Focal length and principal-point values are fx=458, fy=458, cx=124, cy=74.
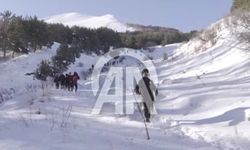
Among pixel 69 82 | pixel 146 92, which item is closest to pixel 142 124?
pixel 146 92

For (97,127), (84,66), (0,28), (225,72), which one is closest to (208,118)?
(97,127)

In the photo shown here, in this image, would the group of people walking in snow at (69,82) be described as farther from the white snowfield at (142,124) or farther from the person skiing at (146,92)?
the person skiing at (146,92)

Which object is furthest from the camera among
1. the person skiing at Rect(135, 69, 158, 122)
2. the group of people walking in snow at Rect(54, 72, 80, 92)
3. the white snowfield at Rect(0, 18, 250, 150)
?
the group of people walking in snow at Rect(54, 72, 80, 92)

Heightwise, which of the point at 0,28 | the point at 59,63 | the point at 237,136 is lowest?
the point at 237,136

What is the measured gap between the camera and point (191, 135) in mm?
11383

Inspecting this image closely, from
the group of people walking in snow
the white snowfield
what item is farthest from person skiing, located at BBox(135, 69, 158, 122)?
the group of people walking in snow

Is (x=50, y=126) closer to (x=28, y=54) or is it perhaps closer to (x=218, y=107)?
(x=218, y=107)

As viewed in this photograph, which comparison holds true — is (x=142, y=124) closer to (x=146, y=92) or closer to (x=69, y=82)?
(x=146, y=92)

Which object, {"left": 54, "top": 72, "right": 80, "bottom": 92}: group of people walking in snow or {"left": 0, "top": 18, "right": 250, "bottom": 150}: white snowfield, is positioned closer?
{"left": 0, "top": 18, "right": 250, "bottom": 150}: white snowfield

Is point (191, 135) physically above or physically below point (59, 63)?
below

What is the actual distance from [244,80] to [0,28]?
4259cm

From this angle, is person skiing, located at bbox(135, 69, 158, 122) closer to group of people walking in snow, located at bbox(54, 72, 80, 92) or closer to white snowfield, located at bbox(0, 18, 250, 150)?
white snowfield, located at bbox(0, 18, 250, 150)

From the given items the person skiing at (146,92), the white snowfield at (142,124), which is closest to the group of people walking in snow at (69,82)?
the white snowfield at (142,124)

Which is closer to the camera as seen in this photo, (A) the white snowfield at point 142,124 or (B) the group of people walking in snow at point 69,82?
(A) the white snowfield at point 142,124
